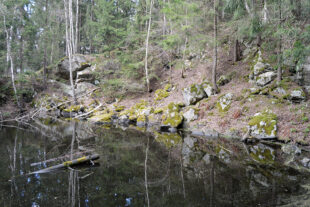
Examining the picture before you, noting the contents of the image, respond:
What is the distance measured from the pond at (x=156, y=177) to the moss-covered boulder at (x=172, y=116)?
3770 millimetres

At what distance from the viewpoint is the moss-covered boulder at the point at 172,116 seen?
40.6 ft

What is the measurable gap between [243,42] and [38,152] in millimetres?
16514

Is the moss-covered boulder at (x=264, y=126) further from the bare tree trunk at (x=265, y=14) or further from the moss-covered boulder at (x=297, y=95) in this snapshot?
the bare tree trunk at (x=265, y=14)

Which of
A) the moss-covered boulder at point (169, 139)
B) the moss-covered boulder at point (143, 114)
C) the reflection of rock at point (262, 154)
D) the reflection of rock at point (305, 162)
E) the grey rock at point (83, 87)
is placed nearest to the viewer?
the reflection of rock at point (305, 162)

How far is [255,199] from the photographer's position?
4.13 meters

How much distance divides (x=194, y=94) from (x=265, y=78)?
455cm

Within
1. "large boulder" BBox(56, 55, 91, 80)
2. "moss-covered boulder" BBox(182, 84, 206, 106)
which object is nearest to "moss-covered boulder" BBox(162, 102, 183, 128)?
"moss-covered boulder" BBox(182, 84, 206, 106)

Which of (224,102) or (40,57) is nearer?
(224,102)

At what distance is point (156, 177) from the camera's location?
18.0 feet

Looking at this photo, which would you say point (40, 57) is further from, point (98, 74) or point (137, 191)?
point (137, 191)

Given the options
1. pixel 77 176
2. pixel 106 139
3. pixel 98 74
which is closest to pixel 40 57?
pixel 98 74

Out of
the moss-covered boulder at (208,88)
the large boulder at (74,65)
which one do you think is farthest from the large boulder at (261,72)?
the large boulder at (74,65)

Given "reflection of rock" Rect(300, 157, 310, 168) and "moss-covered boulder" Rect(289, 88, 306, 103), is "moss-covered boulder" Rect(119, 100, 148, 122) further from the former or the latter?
"reflection of rock" Rect(300, 157, 310, 168)

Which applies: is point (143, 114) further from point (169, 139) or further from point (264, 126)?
point (264, 126)
